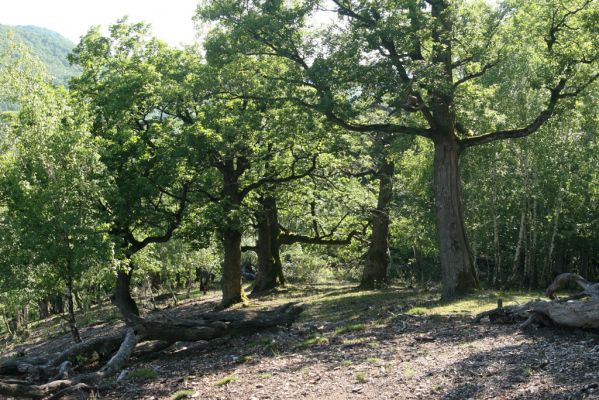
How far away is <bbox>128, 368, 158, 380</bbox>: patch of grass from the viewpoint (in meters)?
10.9

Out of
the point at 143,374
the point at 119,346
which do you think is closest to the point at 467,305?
the point at 143,374

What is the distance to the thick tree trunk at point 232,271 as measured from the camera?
2409 cm

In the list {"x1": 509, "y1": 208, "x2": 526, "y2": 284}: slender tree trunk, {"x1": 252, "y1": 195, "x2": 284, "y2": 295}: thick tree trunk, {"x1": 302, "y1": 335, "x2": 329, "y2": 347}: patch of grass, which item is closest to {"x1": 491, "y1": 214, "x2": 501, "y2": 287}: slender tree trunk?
{"x1": 509, "y1": 208, "x2": 526, "y2": 284}: slender tree trunk

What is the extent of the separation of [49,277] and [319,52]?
10147mm

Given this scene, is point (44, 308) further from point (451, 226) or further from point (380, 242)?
point (451, 226)

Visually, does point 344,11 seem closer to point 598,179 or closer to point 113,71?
point 113,71

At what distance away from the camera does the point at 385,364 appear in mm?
9828

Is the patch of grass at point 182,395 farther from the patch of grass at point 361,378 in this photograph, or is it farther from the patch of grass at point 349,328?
the patch of grass at point 349,328

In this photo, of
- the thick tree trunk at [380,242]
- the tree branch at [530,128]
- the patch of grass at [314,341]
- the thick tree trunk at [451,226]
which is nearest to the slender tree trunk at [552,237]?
the tree branch at [530,128]

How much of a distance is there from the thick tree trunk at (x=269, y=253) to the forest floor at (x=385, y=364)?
49.8 ft

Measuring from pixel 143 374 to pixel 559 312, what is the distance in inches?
311

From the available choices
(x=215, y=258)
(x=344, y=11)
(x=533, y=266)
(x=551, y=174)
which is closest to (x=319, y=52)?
(x=344, y=11)

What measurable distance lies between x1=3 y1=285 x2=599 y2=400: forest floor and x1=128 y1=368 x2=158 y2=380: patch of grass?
19 millimetres

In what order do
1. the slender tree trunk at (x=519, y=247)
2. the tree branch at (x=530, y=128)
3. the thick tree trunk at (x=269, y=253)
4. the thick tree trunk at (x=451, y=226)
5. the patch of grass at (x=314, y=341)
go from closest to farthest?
the patch of grass at (x=314, y=341) → the tree branch at (x=530, y=128) → the thick tree trunk at (x=451, y=226) → the slender tree trunk at (x=519, y=247) → the thick tree trunk at (x=269, y=253)
